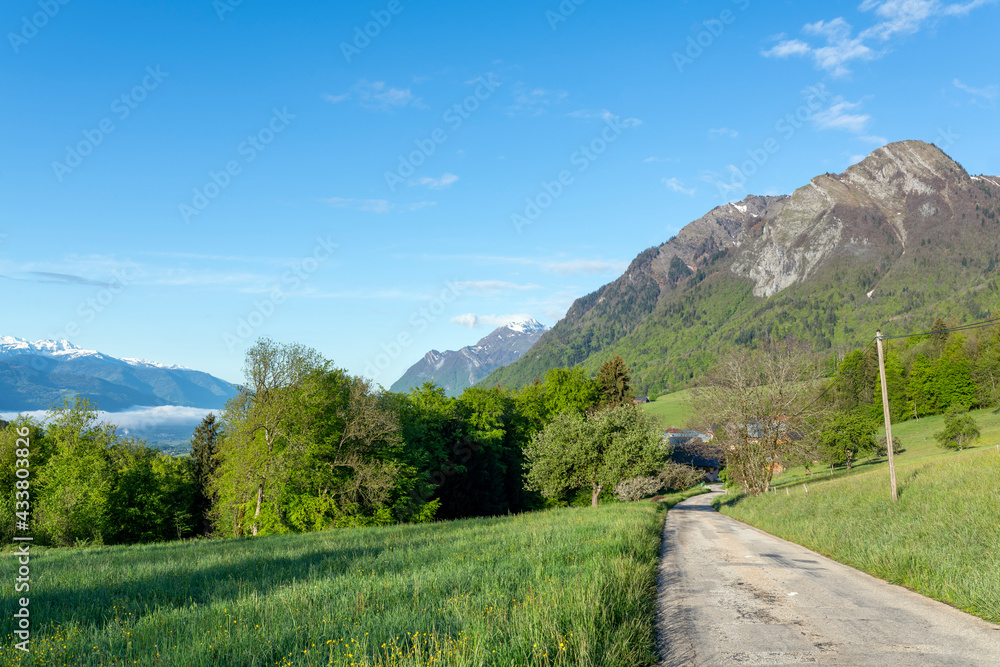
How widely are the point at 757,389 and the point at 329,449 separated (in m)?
33.8

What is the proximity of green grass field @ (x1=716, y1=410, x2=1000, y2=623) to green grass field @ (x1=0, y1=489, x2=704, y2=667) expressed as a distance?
549cm

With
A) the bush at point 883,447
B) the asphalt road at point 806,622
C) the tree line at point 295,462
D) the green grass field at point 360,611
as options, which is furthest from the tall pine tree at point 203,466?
the bush at point 883,447

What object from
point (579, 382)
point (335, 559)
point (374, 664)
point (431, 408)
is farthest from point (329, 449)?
point (579, 382)

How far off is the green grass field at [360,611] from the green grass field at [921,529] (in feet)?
18.0

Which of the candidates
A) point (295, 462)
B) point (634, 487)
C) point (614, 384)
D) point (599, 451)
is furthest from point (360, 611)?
point (614, 384)

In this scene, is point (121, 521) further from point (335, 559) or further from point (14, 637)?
point (14, 637)

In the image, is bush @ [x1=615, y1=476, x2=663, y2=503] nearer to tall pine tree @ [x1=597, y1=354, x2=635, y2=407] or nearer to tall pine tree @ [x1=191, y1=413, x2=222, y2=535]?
tall pine tree @ [x1=597, y1=354, x2=635, y2=407]

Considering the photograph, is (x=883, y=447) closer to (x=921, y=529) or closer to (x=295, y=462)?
(x=921, y=529)

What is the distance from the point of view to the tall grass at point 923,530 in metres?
10.1

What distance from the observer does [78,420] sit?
47781mm

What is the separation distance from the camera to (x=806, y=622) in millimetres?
8656

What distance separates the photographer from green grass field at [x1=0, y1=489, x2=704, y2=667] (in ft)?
21.0

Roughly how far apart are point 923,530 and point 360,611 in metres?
15.0

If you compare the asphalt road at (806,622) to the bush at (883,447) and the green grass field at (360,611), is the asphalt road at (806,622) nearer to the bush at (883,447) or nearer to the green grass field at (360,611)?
the green grass field at (360,611)
